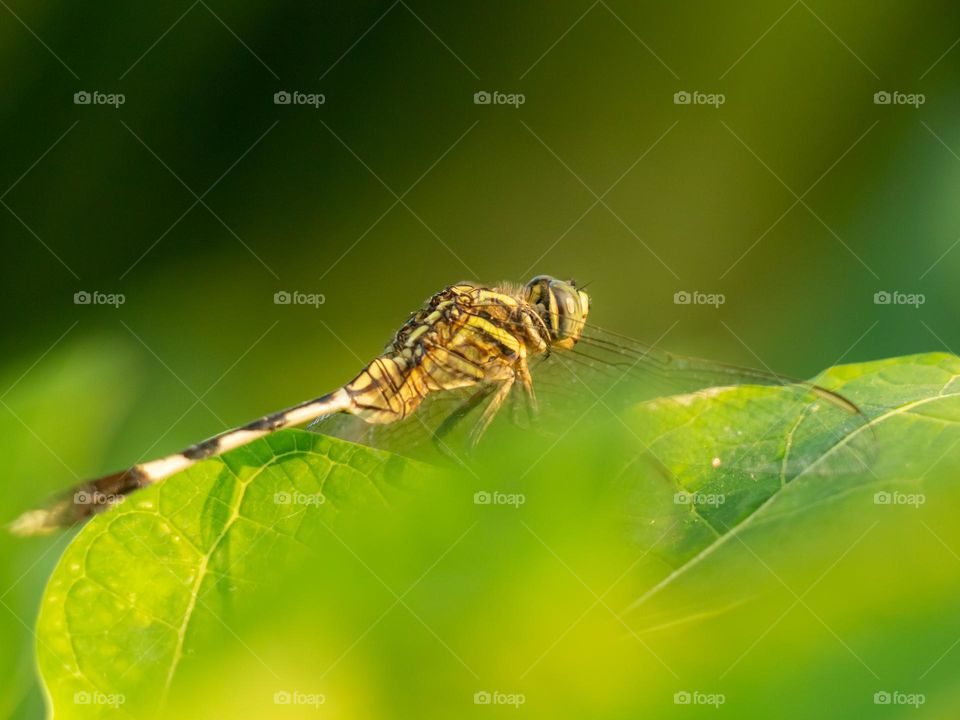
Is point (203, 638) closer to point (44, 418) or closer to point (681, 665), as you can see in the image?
point (681, 665)

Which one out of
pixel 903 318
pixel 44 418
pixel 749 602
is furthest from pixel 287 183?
pixel 749 602
